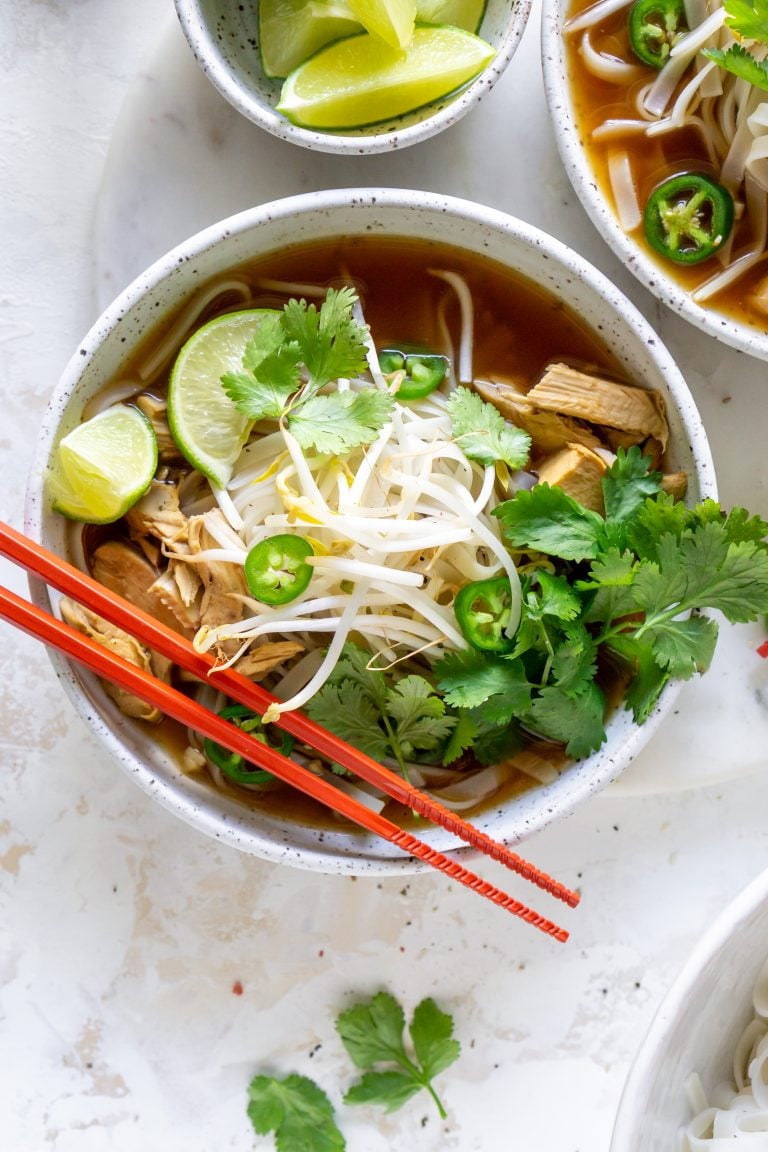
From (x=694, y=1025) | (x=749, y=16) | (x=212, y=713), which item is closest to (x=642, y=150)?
(x=749, y=16)

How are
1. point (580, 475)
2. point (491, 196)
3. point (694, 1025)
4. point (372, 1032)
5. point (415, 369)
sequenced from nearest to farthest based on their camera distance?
point (694, 1025) → point (580, 475) → point (415, 369) → point (491, 196) → point (372, 1032)

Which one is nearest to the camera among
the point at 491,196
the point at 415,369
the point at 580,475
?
the point at 580,475

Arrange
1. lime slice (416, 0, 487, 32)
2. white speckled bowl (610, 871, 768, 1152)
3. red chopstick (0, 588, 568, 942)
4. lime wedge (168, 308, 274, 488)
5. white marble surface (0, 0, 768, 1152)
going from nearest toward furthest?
white speckled bowl (610, 871, 768, 1152) → red chopstick (0, 588, 568, 942) → lime wedge (168, 308, 274, 488) → lime slice (416, 0, 487, 32) → white marble surface (0, 0, 768, 1152)

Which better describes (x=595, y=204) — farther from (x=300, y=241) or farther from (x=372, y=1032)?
(x=372, y=1032)

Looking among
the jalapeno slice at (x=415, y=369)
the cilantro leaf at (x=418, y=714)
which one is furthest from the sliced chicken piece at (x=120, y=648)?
the jalapeno slice at (x=415, y=369)

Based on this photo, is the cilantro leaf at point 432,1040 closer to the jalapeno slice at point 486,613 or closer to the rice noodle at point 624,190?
the jalapeno slice at point 486,613

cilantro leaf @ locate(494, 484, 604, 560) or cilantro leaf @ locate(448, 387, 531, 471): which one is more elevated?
cilantro leaf @ locate(448, 387, 531, 471)

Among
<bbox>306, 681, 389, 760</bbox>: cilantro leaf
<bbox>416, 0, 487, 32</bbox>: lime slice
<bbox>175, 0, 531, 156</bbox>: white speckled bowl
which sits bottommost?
<bbox>306, 681, 389, 760</bbox>: cilantro leaf

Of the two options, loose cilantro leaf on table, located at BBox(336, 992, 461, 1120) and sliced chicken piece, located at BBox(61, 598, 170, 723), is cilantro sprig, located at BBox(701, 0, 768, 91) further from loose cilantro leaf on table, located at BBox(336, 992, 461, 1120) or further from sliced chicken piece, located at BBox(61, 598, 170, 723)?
loose cilantro leaf on table, located at BBox(336, 992, 461, 1120)

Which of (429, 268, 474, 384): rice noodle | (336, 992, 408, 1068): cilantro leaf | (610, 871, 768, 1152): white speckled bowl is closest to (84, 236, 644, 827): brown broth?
(429, 268, 474, 384): rice noodle
